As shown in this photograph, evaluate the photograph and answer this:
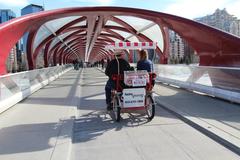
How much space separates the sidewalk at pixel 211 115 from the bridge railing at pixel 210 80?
334 mm

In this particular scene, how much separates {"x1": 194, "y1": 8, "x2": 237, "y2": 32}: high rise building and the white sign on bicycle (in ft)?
186

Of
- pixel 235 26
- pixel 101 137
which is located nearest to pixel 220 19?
pixel 235 26

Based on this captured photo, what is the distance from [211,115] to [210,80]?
3.82m

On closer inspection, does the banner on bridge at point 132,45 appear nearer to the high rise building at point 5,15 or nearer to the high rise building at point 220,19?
the high rise building at point 220,19

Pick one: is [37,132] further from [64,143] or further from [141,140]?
[141,140]

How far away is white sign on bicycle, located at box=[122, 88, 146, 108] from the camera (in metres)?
7.28

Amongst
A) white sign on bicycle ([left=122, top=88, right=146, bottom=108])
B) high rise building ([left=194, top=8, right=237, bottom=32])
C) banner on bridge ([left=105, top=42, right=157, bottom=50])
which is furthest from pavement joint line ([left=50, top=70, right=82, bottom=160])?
high rise building ([left=194, top=8, right=237, bottom=32])

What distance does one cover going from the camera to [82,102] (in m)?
10.7

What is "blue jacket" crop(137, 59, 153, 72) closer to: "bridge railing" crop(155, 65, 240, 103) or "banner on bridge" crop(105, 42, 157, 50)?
"banner on bridge" crop(105, 42, 157, 50)

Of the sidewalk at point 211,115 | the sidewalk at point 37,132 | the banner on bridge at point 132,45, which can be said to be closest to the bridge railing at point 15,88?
the sidewalk at point 37,132

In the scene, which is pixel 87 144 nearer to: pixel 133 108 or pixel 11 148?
pixel 11 148

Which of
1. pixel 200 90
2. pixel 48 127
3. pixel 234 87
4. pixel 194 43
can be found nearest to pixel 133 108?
pixel 48 127

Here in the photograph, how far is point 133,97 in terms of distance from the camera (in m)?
7.33

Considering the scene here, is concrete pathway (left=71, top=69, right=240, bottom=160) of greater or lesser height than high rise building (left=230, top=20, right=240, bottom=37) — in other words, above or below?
below
